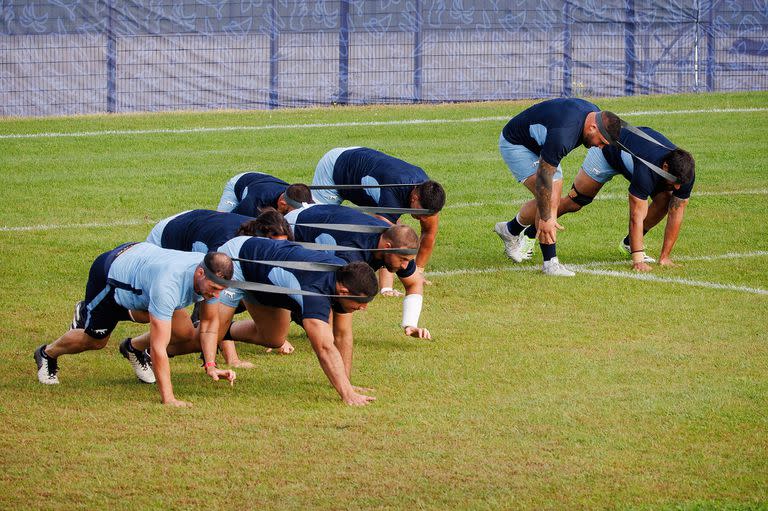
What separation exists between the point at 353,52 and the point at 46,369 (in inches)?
662

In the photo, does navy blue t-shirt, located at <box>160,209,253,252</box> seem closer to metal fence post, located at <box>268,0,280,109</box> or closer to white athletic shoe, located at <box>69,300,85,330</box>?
white athletic shoe, located at <box>69,300,85,330</box>

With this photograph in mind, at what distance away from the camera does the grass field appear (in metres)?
6.93

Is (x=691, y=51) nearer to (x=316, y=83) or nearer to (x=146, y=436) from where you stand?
(x=316, y=83)

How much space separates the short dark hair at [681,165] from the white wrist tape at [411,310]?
376 cm

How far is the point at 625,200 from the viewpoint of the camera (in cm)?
1681

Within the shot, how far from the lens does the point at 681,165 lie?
1227 centimetres

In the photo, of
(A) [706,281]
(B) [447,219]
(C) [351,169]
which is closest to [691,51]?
(B) [447,219]

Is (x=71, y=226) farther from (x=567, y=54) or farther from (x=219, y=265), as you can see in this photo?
(x=567, y=54)

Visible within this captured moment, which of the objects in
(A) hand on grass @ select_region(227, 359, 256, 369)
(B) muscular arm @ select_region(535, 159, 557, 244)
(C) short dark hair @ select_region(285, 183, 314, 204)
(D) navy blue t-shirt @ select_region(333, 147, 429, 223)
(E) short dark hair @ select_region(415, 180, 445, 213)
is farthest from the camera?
(B) muscular arm @ select_region(535, 159, 557, 244)

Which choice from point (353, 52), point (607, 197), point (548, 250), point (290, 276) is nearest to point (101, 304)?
point (290, 276)

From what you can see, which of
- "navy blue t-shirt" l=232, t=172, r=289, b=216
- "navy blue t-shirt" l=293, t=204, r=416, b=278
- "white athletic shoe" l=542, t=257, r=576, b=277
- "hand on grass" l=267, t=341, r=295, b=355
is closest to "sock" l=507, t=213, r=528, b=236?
"white athletic shoe" l=542, t=257, r=576, b=277

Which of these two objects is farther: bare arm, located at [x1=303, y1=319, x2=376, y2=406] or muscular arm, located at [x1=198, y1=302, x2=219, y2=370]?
muscular arm, located at [x1=198, y1=302, x2=219, y2=370]

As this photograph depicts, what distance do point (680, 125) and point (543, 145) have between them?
34.4ft

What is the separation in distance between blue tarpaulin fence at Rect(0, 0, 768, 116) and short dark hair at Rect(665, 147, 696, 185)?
13047mm
